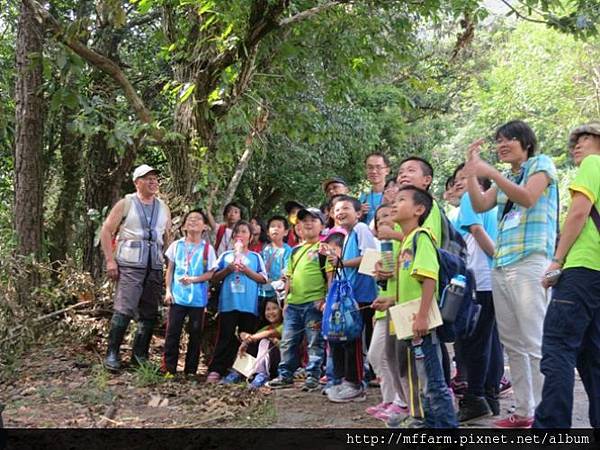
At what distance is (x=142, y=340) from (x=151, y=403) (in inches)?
52.0

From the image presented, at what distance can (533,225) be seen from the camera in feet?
13.5

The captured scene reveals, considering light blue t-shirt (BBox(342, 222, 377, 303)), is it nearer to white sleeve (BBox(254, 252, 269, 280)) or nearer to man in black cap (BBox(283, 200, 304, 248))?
white sleeve (BBox(254, 252, 269, 280))

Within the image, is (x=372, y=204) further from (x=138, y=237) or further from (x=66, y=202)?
(x=66, y=202)

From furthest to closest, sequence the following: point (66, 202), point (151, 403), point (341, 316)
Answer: point (66, 202) → point (151, 403) → point (341, 316)

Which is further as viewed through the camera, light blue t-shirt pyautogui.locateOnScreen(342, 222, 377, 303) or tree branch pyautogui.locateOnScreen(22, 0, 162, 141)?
tree branch pyautogui.locateOnScreen(22, 0, 162, 141)

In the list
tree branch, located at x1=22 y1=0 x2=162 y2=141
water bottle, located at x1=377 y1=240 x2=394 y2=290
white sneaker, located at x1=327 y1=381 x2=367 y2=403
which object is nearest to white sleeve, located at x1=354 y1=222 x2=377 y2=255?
water bottle, located at x1=377 y1=240 x2=394 y2=290

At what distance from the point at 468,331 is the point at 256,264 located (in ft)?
9.94

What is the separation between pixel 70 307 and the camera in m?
7.58

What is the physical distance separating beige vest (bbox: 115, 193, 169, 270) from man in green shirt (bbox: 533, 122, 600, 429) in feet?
13.8

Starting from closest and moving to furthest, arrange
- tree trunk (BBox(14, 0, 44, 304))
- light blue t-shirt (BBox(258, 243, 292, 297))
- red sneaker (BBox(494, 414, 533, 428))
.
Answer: red sneaker (BBox(494, 414, 533, 428)) → light blue t-shirt (BBox(258, 243, 292, 297)) → tree trunk (BBox(14, 0, 44, 304))

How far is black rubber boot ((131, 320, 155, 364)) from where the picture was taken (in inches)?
267

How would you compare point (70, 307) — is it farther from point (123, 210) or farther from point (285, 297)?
point (285, 297)

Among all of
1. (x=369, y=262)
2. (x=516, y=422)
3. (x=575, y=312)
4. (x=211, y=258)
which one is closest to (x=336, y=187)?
(x=211, y=258)

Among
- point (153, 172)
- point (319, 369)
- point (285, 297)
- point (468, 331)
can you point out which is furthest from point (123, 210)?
point (468, 331)
